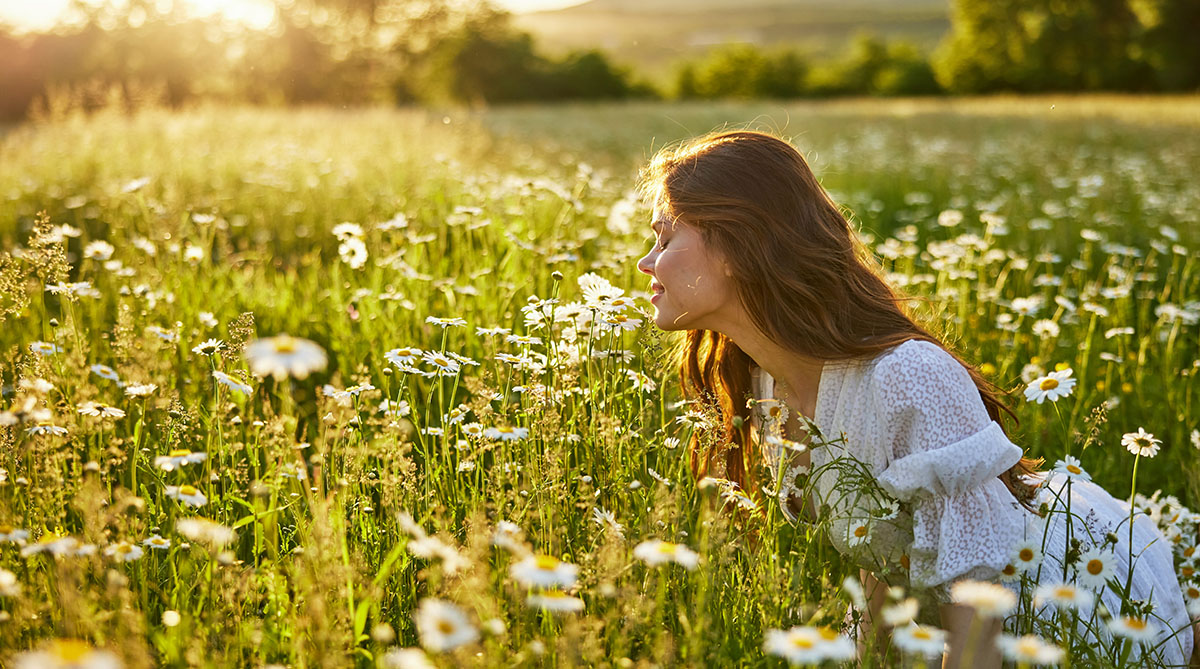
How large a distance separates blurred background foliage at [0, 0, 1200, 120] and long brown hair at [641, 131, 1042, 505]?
32.7 metres

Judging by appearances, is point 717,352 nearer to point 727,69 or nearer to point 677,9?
point 727,69

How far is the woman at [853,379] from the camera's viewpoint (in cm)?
202

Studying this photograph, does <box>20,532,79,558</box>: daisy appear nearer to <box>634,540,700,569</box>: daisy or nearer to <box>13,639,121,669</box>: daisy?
<box>13,639,121,669</box>: daisy

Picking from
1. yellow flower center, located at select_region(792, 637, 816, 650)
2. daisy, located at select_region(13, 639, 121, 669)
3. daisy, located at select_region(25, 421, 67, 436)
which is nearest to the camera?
daisy, located at select_region(13, 639, 121, 669)

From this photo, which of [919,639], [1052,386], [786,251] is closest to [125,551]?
[919,639]

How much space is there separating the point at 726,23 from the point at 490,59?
2856 inches

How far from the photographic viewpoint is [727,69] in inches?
1989

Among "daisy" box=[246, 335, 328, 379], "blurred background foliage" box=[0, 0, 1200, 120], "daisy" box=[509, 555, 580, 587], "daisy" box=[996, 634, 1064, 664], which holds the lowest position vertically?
"blurred background foliage" box=[0, 0, 1200, 120]

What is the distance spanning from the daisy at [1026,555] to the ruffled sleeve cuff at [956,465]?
0.17m

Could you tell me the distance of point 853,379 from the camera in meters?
2.23

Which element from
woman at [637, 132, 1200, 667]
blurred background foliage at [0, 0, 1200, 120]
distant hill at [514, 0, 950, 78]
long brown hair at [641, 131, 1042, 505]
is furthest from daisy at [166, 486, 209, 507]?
distant hill at [514, 0, 950, 78]

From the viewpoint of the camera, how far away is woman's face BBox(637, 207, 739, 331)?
2273 mm

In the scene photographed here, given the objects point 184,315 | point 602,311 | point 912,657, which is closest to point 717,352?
point 602,311

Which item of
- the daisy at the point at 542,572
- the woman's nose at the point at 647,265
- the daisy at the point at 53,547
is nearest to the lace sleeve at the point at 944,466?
the woman's nose at the point at 647,265
